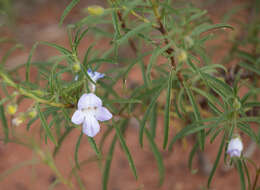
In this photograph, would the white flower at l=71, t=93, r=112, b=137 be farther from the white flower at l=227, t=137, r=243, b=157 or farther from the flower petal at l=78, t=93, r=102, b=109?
the white flower at l=227, t=137, r=243, b=157

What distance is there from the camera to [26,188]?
9.96ft

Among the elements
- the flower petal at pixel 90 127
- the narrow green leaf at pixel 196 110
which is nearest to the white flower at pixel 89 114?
the flower petal at pixel 90 127

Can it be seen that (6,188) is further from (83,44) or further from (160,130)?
(83,44)

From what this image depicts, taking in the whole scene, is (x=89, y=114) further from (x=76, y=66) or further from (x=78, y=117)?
(x=76, y=66)

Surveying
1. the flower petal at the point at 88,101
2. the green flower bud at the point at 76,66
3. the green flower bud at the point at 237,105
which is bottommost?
the flower petal at the point at 88,101

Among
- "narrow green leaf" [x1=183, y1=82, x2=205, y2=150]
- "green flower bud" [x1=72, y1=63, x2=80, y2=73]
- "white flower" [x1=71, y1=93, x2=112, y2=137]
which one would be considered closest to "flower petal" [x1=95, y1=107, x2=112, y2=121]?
"white flower" [x1=71, y1=93, x2=112, y2=137]

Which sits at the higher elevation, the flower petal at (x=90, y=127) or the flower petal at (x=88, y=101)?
the flower petal at (x=88, y=101)

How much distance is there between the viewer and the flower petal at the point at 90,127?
1.40m

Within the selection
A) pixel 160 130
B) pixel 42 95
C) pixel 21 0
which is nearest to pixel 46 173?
pixel 160 130

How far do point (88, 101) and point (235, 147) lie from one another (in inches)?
28.8

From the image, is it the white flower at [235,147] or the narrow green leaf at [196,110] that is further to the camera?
the narrow green leaf at [196,110]

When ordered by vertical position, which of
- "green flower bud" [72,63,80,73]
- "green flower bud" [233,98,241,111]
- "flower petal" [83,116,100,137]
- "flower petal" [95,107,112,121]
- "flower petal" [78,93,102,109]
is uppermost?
"green flower bud" [72,63,80,73]

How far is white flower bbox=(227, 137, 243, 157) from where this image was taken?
1462mm

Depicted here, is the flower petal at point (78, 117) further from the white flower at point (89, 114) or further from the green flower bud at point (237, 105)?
the green flower bud at point (237, 105)
